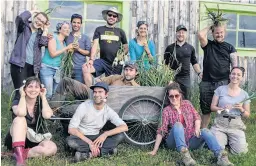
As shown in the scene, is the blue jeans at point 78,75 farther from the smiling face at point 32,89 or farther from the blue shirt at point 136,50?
the smiling face at point 32,89

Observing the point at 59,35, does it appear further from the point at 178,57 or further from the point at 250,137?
the point at 250,137

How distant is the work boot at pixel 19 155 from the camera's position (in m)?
4.38

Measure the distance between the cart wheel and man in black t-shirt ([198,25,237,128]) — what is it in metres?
0.97

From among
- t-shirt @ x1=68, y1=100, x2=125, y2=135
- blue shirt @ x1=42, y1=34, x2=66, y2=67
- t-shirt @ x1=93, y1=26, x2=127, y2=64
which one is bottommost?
t-shirt @ x1=68, y1=100, x2=125, y2=135

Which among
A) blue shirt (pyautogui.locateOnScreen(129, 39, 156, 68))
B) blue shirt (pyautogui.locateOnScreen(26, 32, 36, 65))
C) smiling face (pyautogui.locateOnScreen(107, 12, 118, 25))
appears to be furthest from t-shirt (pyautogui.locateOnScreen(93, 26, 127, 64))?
blue shirt (pyautogui.locateOnScreen(26, 32, 36, 65))

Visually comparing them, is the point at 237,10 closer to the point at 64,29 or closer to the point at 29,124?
the point at 64,29

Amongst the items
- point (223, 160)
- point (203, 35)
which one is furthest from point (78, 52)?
point (223, 160)

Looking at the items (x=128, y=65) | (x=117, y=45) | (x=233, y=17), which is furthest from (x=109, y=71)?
(x=233, y=17)

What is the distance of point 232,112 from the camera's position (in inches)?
209

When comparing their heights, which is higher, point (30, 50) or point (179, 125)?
point (30, 50)

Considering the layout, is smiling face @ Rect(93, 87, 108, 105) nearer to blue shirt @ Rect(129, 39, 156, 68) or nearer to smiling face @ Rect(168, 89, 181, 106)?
smiling face @ Rect(168, 89, 181, 106)

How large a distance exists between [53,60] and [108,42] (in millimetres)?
883

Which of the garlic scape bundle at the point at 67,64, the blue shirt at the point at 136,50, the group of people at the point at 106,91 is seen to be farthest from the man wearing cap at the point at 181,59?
the garlic scape bundle at the point at 67,64

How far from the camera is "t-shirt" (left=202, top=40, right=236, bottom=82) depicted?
5.82 meters
